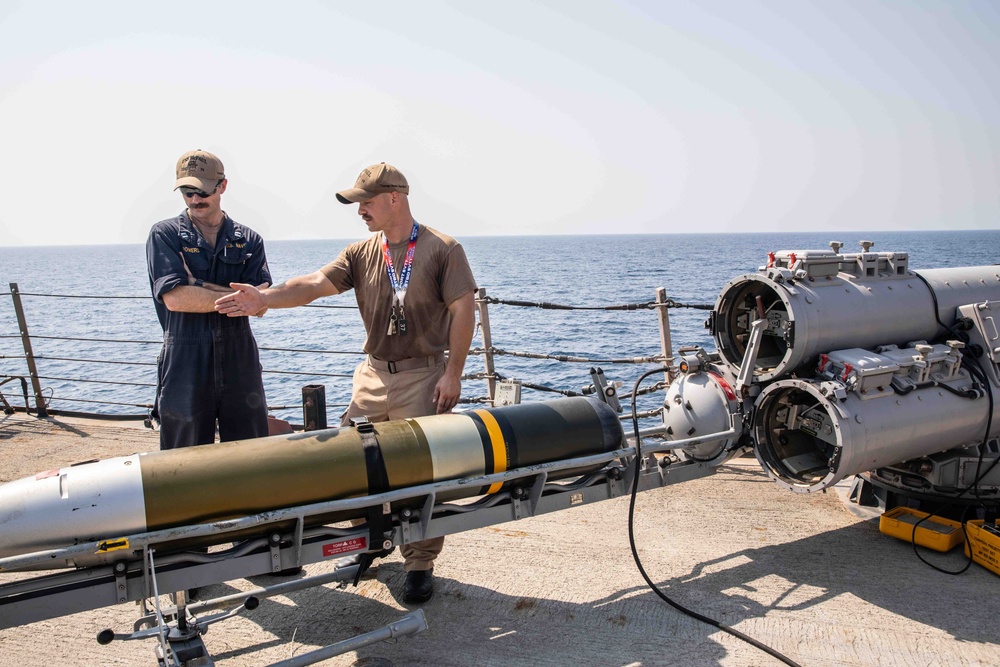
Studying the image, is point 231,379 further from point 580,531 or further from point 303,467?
point 580,531

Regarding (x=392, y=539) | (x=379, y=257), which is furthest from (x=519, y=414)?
(x=379, y=257)

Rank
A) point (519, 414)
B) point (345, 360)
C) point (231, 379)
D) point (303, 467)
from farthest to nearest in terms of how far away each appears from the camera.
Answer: point (345, 360)
point (231, 379)
point (519, 414)
point (303, 467)

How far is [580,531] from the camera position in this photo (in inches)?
196

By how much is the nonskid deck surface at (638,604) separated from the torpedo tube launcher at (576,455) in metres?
0.34

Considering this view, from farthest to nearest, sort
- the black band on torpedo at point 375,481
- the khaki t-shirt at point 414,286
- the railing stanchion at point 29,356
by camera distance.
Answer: the railing stanchion at point 29,356 → the khaki t-shirt at point 414,286 → the black band on torpedo at point 375,481

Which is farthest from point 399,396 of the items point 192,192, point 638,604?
point 638,604

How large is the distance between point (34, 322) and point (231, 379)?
→ 31.5 m

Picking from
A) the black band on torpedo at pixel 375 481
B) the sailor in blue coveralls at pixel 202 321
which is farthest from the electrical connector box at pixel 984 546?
the sailor in blue coveralls at pixel 202 321

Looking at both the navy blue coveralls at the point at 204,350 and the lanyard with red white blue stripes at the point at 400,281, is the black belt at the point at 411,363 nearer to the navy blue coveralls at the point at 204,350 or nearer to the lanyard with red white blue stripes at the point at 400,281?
the lanyard with red white blue stripes at the point at 400,281

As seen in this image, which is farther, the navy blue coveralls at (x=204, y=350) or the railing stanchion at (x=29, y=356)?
the railing stanchion at (x=29, y=356)

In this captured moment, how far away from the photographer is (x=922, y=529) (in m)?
4.55

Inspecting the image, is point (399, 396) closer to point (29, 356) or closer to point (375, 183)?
point (375, 183)

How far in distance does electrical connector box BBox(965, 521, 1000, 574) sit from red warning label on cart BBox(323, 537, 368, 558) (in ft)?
10.9

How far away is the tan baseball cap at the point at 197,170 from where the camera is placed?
4129 millimetres
